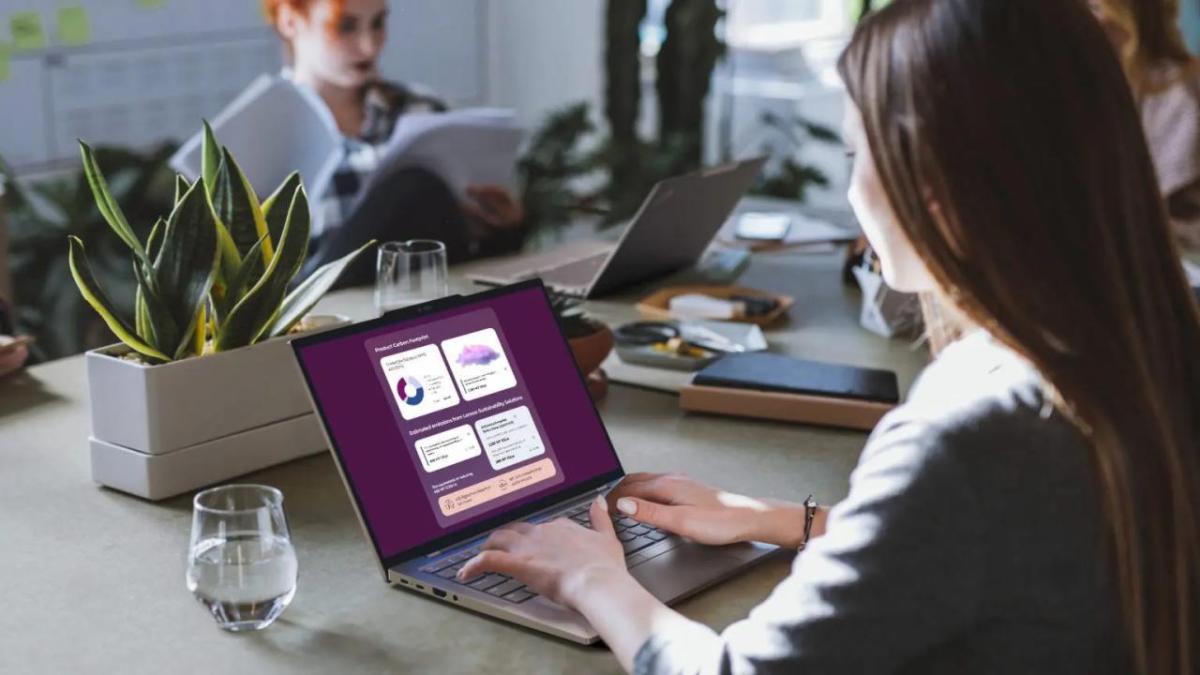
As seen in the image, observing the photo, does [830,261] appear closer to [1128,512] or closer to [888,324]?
[888,324]

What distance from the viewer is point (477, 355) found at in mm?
1455

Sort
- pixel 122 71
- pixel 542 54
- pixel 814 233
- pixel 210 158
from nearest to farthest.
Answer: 1. pixel 210 158
2. pixel 814 233
3. pixel 122 71
4. pixel 542 54

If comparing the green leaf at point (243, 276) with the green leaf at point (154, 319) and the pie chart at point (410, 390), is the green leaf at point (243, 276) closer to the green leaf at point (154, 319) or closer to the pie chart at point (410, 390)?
the green leaf at point (154, 319)

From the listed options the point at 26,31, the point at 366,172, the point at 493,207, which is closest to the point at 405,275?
the point at 493,207

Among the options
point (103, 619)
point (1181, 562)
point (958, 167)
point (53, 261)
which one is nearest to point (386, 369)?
point (103, 619)

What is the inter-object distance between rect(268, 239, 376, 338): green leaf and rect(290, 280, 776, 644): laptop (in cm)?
22

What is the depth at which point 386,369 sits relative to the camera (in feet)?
4.48

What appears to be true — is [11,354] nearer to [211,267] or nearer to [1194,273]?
[211,267]

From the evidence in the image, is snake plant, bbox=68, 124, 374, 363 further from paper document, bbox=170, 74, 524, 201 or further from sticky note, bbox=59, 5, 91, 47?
sticky note, bbox=59, 5, 91, 47

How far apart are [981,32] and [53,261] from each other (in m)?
3.22

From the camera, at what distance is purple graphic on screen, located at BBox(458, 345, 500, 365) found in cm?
144

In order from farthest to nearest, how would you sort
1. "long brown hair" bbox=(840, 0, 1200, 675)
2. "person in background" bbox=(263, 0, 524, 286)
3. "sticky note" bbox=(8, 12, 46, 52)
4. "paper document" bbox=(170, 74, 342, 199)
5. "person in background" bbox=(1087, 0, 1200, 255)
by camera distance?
1. "sticky note" bbox=(8, 12, 46, 52)
2. "person in background" bbox=(263, 0, 524, 286)
3. "paper document" bbox=(170, 74, 342, 199)
4. "person in background" bbox=(1087, 0, 1200, 255)
5. "long brown hair" bbox=(840, 0, 1200, 675)

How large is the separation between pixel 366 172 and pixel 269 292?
2188mm

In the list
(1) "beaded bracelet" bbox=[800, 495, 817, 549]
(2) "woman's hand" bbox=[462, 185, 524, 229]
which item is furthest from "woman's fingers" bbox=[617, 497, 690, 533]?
(2) "woman's hand" bbox=[462, 185, 524, 229]
